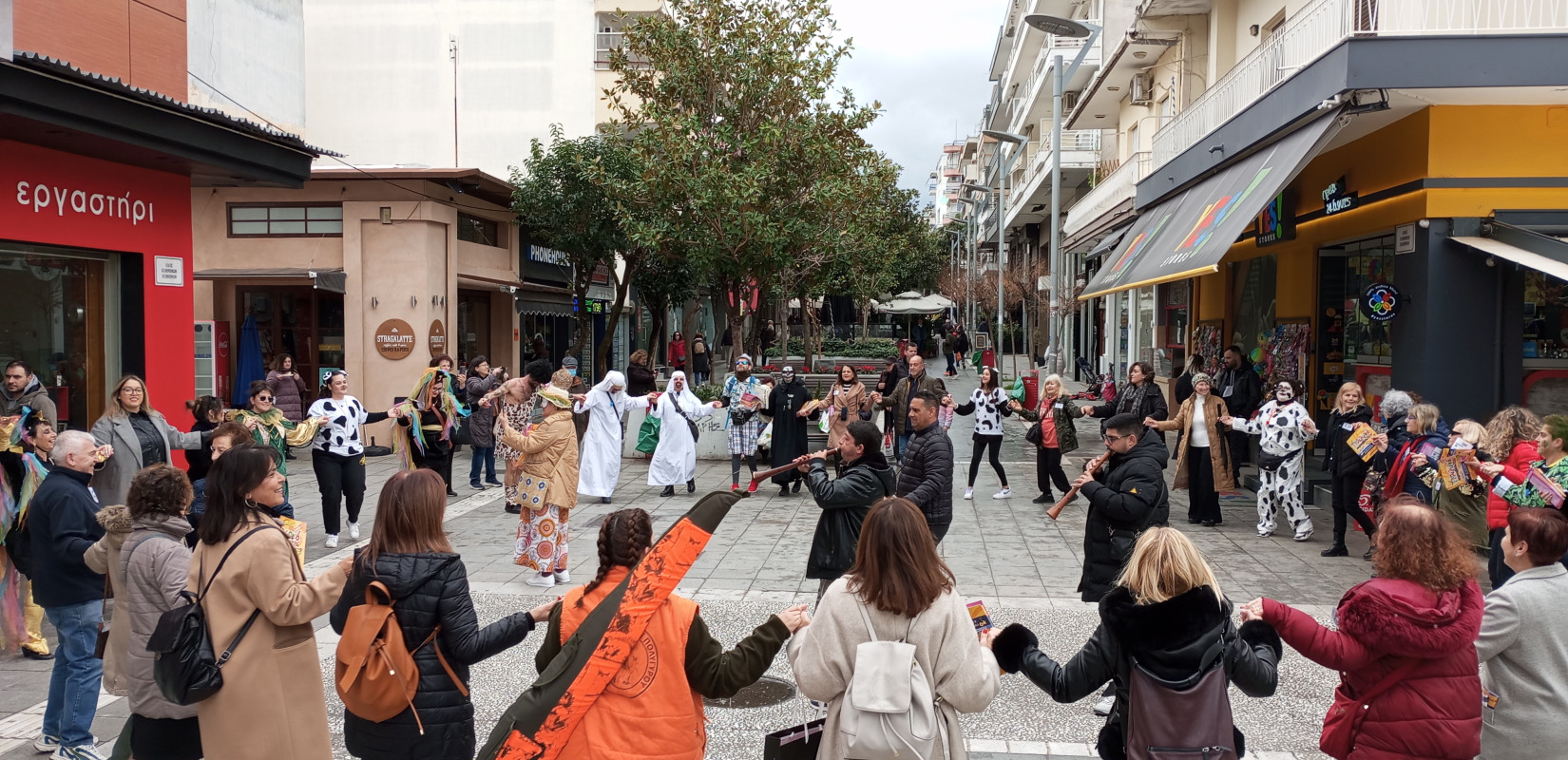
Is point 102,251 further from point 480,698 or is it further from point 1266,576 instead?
point 1266,576

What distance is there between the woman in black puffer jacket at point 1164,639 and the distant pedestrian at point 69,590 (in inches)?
169

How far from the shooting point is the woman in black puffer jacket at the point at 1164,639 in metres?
3.16

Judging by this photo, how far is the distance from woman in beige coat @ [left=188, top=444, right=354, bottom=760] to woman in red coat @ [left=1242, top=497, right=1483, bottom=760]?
10.5ft

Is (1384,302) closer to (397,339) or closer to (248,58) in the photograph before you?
(248,58)

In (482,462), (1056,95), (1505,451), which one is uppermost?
(1056,95)

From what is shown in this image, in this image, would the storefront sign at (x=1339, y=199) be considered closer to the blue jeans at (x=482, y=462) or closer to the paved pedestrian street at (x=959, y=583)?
the paved pedestrian street at (x=959, y=583)

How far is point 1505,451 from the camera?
6777 mm

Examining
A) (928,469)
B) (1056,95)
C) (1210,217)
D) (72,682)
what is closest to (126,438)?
(72,682)

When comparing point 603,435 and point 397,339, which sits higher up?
point 397,339

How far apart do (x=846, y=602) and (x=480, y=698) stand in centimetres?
327

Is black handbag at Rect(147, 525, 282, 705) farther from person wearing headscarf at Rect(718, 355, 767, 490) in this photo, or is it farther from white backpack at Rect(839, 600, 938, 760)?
person wearing headscarf at Rect(718, 355, 767, 490)

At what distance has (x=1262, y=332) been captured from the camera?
51.6 feet

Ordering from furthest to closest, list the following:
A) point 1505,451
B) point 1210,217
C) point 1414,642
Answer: point 1210,217, point 1505,451, point 1414,642

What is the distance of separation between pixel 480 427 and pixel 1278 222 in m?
10.6
